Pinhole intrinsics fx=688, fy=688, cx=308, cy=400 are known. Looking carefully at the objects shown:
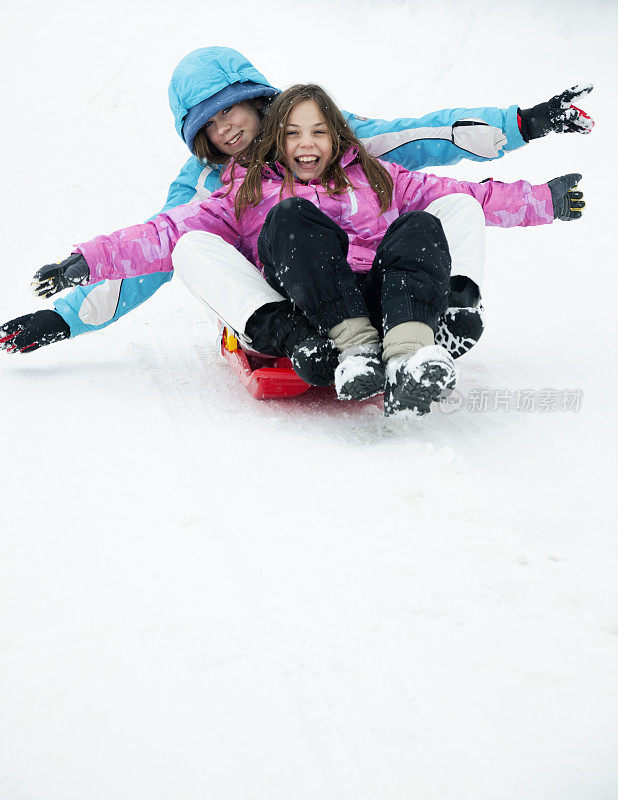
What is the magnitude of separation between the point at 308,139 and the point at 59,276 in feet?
2.35

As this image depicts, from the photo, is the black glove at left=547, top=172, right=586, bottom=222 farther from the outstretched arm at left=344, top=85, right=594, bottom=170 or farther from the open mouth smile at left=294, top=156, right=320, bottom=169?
the open mouth smile at left=294, top=156, right=320, bottom=169

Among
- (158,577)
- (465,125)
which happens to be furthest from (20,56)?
(158,577)

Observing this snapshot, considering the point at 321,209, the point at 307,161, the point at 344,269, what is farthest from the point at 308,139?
the point at 344,269

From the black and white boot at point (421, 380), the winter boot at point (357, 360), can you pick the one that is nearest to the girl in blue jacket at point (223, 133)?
the winter boot at point (357, 360)

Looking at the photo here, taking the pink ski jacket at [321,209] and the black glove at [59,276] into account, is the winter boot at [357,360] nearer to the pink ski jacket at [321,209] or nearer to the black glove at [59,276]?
the pink ski jacket at [321,209]

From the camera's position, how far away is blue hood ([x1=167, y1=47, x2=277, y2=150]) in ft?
6.56

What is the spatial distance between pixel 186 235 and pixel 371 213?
0.47m

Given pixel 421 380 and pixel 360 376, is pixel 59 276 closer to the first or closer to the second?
pixel 360 376

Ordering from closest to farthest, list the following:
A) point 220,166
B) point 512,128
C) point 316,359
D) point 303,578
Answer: point 303,578
point 316,359
point 512,128
point 220,166

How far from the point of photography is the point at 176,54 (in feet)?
19.1

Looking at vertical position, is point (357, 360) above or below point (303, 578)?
above

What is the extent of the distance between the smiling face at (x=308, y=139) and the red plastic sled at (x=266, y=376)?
489mm

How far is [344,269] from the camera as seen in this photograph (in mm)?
1441

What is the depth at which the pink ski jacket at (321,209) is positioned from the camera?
1.75m
